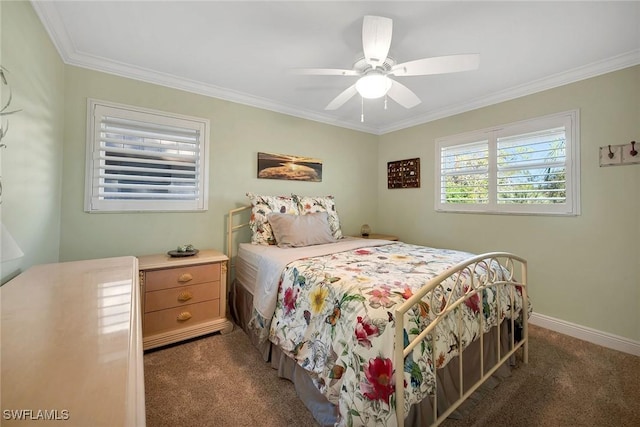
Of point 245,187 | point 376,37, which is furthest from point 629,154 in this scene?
point 245,187

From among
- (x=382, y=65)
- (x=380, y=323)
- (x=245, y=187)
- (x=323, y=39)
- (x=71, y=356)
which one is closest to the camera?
(x=71, y=356)

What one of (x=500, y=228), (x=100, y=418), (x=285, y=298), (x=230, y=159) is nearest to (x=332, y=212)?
(x=230, y=159)

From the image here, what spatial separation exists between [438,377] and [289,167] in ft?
8.59

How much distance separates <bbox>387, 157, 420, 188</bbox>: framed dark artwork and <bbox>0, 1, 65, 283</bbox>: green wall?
369 centimetres

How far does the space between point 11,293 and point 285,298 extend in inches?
50.3

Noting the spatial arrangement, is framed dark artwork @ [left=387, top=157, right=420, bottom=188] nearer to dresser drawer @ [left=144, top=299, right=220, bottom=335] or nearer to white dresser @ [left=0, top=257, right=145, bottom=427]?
dresser drawer @ [left=144, top=299, right=220, bottom=335]

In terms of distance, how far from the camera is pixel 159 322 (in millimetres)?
2100

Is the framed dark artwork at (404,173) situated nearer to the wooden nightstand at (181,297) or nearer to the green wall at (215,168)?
the green wall at (215,168)

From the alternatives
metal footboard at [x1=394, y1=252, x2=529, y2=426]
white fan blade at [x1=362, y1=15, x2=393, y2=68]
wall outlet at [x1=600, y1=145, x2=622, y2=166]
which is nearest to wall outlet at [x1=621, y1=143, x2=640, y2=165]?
wall outlet at [x1=600, y1=145, x2=622, y2=166]

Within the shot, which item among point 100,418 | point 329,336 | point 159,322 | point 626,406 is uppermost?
point 100,418

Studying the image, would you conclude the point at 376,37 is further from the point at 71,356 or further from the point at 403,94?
the point at 71,356

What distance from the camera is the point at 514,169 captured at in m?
2.72

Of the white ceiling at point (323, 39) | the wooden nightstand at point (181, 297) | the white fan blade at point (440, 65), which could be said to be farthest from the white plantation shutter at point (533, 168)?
the wooden nightstand at point (181, 297)

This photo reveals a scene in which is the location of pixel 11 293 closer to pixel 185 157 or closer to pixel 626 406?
pixel 185 157
